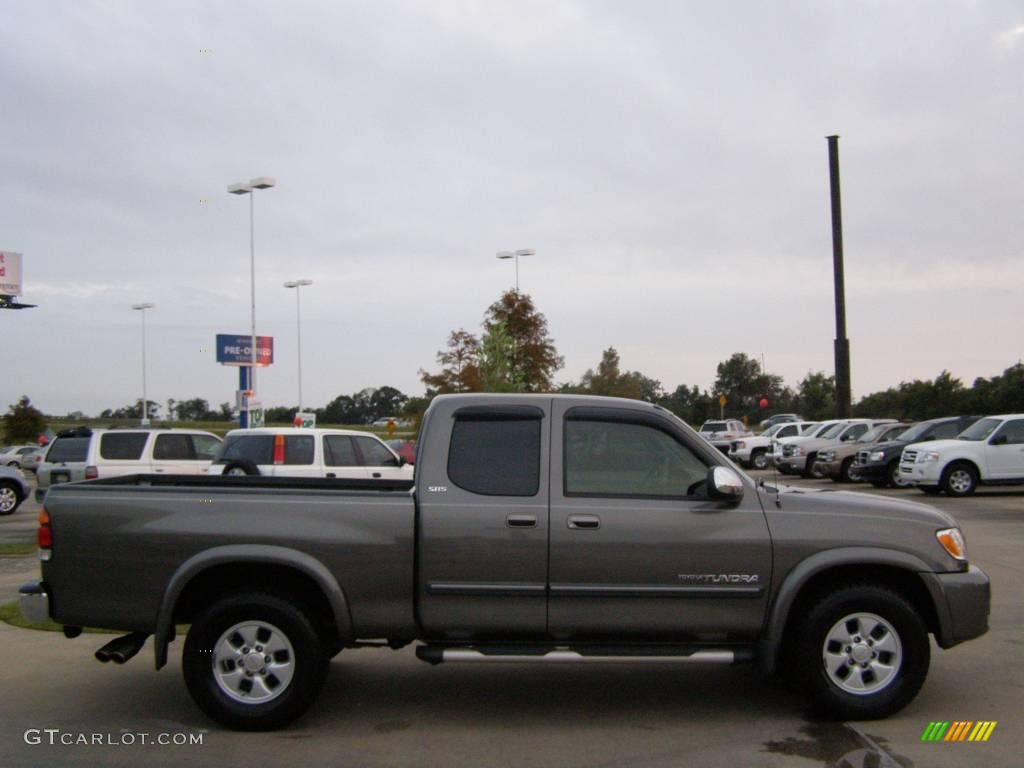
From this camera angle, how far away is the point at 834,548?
595 centimetres

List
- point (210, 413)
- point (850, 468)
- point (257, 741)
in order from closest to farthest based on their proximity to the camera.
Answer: point (257, 741), point (850, 468), point (210, 413)

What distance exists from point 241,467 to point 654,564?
9.17 m

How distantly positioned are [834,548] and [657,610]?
1111 mm

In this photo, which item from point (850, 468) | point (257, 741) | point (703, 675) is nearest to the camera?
point (257, 741)

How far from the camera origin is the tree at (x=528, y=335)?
125 ft

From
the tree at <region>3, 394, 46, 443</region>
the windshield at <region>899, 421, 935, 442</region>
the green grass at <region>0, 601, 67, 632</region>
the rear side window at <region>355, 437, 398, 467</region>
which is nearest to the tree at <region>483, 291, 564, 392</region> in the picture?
the windshield at <region>899, 421, 935, 442</region>

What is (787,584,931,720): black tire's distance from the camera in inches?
233

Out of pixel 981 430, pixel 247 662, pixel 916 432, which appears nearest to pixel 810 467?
pixel 916 432

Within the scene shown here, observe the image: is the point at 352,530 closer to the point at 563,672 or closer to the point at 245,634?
the point at 245,634

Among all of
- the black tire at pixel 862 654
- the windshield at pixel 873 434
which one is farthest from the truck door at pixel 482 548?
the windshield at pixel 873 434

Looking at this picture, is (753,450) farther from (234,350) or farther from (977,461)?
(234,350)

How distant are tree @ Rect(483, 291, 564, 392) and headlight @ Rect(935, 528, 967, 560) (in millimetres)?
31171

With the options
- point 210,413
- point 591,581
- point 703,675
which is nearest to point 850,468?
point 703,675

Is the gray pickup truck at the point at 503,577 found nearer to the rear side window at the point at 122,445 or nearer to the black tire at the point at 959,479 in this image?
the rear side window at the point at 122,445
